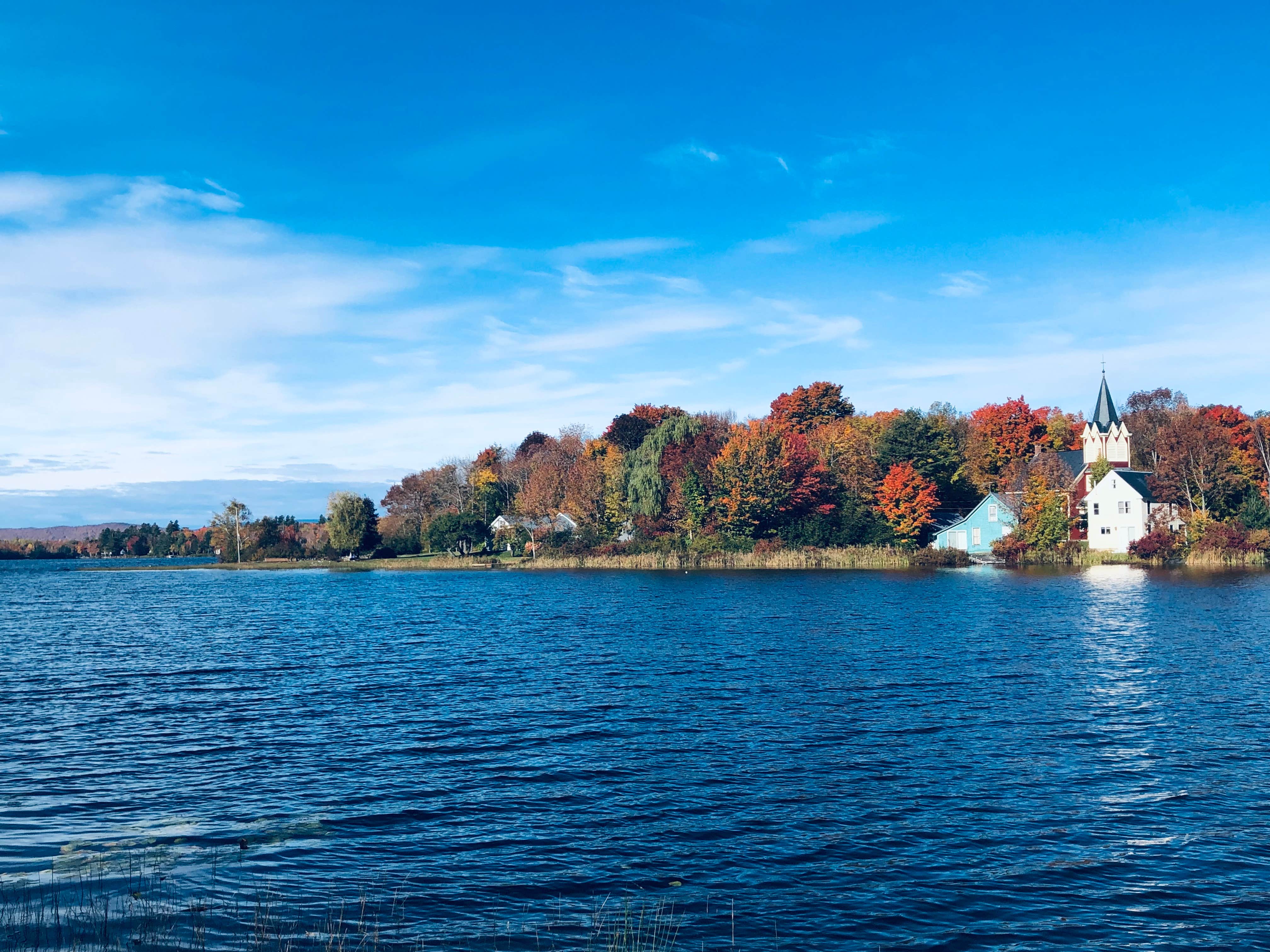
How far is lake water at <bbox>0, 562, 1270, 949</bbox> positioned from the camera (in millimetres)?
12078

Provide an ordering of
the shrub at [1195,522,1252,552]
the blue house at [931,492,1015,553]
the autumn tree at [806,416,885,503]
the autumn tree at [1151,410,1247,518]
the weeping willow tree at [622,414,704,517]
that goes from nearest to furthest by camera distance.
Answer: the shrub at [1195,522,1252,552]
the autumn tree at [1151,410,1247,518]
the blue house at [931,492,1015,553]
the autumn tree at [806,416,885,503]
the weeping willow tree at [622,414,704,517]

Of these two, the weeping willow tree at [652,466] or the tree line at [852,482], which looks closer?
the tree line at [852,482]

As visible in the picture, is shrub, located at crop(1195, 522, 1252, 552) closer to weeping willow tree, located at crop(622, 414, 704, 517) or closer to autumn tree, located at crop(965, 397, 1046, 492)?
autumn tree, located at crop(965, 397, 1046, 492)

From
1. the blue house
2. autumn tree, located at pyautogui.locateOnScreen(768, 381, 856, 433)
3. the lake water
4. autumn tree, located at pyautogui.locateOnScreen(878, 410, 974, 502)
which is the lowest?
the lake water

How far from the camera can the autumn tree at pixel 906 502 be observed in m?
91.4

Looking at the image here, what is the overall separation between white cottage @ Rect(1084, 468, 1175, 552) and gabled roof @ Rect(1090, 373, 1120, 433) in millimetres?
14217

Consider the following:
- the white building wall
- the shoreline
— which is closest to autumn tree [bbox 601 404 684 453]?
the shoreline

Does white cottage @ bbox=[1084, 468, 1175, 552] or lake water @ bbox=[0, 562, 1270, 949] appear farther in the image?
white cottage @ bbox=[1084, 468, 1175, 552]

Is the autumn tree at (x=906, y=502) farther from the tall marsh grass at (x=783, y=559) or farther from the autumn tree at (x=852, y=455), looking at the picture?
the tall marsh grass at (x=783, y=559)

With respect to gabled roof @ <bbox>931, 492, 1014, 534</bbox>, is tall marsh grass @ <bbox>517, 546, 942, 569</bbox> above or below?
below

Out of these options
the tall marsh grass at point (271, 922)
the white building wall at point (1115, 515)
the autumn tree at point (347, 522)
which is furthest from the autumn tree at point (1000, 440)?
the tall marsh grass at point (271, 922)

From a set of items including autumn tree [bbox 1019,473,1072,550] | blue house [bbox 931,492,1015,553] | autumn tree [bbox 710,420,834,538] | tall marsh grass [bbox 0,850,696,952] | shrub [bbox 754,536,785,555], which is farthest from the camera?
autumn tree [bbox 710,420,834,538]

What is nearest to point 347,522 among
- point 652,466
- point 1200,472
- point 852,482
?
point 652,466

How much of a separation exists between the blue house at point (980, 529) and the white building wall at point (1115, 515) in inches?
359
